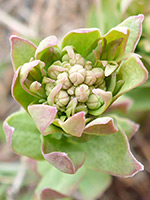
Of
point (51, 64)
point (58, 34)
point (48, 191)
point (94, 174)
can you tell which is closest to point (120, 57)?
point (51, 64)

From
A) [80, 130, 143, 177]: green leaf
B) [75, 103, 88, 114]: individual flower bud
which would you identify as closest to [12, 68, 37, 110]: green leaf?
[75, 103, 88, 114]: individual flower bud

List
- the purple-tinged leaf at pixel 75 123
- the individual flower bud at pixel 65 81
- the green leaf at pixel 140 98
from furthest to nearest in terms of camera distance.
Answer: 1. the green leaf at pixel 140 98
2. the individual flower bud at pixel 65 81
3. the purple-tinged leaf at pixel 75 123

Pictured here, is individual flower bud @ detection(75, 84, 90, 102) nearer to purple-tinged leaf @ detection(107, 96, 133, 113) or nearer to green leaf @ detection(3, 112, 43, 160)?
green leaf @ detection(3, 112, 43, 160)

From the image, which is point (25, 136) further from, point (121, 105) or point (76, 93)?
point (121, 105)

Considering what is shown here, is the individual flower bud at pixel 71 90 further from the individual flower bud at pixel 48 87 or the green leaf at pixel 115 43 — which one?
the green leaf at pixel 115 43

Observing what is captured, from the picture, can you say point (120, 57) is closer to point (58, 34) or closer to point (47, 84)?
point (47, 84)

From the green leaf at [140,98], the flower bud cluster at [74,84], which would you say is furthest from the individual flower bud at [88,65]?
the green leaf at [140,98]
